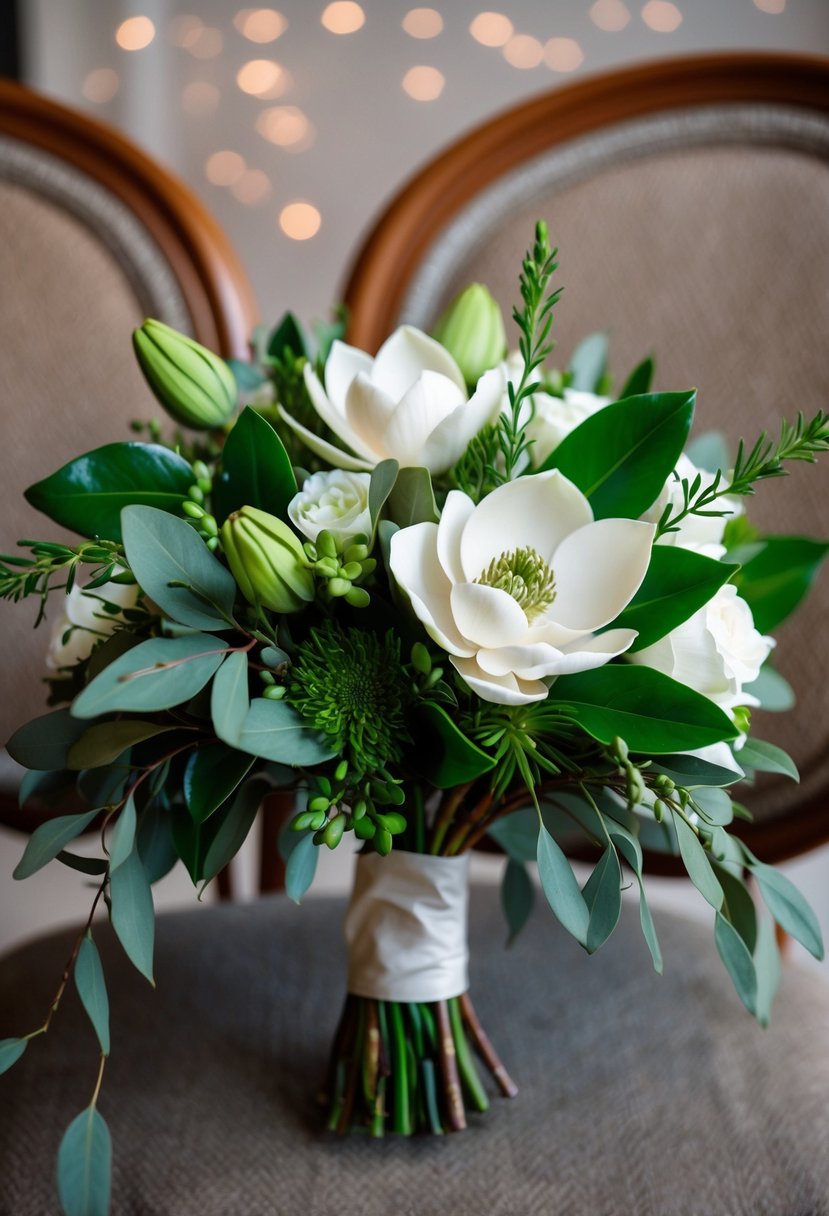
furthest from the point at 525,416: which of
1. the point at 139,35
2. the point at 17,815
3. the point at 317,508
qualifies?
the point at 139,35

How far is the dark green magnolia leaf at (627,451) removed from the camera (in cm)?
42

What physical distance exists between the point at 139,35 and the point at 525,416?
1008mm

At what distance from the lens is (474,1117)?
501 millimetres

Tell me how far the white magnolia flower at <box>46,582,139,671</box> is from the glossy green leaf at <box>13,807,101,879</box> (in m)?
0.09

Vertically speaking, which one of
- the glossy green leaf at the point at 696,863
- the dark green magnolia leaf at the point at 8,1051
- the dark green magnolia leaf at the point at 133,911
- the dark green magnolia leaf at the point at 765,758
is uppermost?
the dark green magnolia leaf at the point at 765,758

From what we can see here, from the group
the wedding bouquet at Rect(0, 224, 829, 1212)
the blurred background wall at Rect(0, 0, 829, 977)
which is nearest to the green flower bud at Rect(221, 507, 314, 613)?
the wedding bouquet at Rect(0, 224, 829, 1212)

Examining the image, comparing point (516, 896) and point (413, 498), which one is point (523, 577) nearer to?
point (413, 498)

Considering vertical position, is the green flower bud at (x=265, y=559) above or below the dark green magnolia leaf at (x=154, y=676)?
above

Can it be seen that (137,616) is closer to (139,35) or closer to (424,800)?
(424,800)

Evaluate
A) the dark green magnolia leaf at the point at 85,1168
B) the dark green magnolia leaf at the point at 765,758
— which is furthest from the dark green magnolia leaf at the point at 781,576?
the dark green magnolia leaf at the point at 85,1168

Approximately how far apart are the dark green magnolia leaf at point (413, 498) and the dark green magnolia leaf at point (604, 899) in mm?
153

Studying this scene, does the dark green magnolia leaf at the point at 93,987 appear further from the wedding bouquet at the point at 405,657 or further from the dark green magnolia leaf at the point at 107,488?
the dark green magnolia leaf at the point at 107,488

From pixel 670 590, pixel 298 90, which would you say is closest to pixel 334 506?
pixel 670 590

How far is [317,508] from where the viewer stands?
1.36ft
